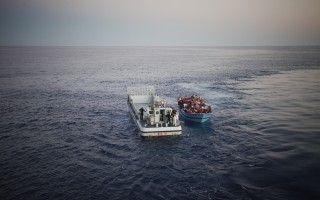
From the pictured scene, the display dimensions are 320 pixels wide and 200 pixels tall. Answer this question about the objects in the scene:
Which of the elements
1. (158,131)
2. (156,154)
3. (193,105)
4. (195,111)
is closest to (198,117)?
(195,111)

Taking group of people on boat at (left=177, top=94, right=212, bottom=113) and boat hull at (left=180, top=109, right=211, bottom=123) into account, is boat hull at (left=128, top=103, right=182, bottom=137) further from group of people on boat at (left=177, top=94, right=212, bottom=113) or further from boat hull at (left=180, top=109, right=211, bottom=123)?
group of people on boat at (left=177, top=94, right=212, bottom=113)

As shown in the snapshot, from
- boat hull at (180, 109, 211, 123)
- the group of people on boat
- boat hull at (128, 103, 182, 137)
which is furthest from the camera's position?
the group of people on boat

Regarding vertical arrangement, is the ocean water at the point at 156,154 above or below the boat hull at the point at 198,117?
below

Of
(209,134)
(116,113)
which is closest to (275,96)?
(209,134)

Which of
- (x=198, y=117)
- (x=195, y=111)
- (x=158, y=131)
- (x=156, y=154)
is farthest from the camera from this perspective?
(x=195, y=111)

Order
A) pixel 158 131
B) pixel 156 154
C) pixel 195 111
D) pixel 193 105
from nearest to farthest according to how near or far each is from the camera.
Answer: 1. pixel 156 154
2. pixel 158 131
3. pixel 195 111
4. pixel 193 105

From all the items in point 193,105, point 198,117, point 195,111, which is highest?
point 193,105

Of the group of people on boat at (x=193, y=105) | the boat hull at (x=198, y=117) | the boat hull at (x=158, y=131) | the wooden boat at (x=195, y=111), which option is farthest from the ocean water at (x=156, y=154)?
the group of people on boat at (x=193, y=105)

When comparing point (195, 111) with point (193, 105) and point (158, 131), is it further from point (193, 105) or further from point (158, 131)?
point (158, 131)

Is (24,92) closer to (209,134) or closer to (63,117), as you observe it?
(63,117)

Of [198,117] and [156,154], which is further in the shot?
[198,117]

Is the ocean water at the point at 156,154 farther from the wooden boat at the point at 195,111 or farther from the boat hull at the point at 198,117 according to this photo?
the wooden boat at the point at 195,111

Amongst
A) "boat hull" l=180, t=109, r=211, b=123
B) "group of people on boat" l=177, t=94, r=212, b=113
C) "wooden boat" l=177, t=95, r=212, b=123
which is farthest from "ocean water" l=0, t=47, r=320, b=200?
"group of people on boat" l=177, t=94, r=212, b=113
